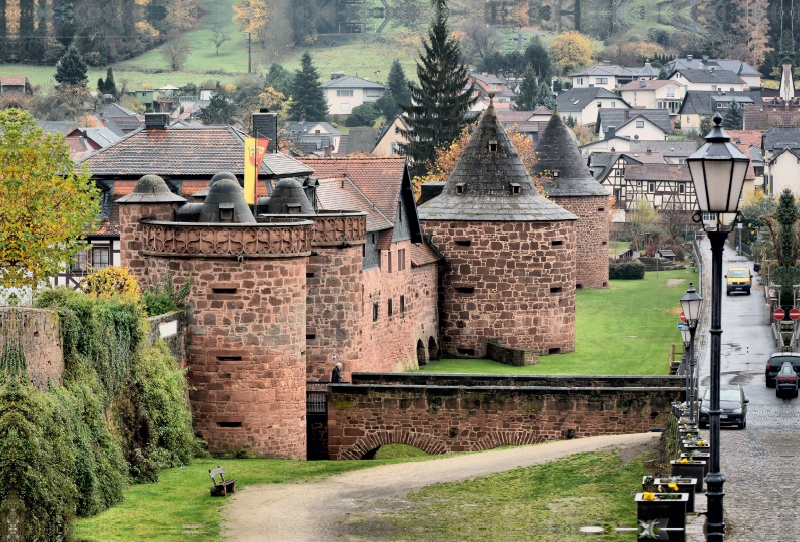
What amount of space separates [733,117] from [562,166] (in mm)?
108358

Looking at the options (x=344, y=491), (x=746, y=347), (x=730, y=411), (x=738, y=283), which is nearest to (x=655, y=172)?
(x=738, y=283)

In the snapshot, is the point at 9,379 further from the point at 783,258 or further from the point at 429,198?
the point at 783,258

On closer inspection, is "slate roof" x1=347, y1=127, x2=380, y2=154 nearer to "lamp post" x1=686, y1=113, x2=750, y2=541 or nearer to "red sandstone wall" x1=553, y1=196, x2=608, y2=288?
"red sandstone wall" x1=553, y1=196, x2=608, y2=288

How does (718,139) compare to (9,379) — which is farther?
(9,379)

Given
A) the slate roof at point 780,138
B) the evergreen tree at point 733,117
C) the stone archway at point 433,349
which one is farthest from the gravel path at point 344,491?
the evergreen tree at point 733,117

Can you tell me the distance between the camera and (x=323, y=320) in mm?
48844

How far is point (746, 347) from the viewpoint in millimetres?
62000

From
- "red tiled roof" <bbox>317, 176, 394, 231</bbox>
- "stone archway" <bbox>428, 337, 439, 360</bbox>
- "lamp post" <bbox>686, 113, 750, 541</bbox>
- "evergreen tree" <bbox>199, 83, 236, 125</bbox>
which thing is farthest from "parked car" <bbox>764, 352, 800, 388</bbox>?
"evergreen tree" <bbox>199, 83, 236, 125</bbox>

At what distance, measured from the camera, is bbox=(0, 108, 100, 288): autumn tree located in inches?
1624

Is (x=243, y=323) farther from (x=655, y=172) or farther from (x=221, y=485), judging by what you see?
(x=655, y=172)

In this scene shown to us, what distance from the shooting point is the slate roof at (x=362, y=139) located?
17540cm

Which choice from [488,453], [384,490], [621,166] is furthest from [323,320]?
[621,166]

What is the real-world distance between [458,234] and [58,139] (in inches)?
799

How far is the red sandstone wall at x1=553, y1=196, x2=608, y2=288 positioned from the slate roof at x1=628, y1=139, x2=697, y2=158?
81.4 metres
